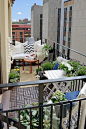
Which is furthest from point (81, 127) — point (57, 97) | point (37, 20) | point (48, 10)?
point (37, 20)

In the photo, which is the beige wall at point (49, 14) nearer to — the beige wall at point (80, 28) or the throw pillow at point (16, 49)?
the beige wall at point (80, 28)

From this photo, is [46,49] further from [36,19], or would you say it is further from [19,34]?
[36,19]

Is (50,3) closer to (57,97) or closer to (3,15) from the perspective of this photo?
(3,15)

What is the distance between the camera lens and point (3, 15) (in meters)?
2.96

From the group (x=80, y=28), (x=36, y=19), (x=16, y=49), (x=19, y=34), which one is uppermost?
(x=36, y=19)

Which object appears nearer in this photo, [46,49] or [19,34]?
[46,49]

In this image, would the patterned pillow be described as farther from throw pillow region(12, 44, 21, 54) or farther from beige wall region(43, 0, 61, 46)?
beige wall region(43, 0, 61, 46)

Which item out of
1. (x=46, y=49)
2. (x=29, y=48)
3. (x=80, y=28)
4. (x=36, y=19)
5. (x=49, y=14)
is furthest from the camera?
(x=36, y=19)

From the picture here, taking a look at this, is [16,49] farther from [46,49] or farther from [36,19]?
[36,19]

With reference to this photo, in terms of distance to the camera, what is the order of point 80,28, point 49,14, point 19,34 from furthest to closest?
point 49,14, point 80,28, point 19,34

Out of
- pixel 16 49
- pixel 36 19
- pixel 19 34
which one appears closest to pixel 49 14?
pixel 36 19

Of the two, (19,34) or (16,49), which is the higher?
(19,34)

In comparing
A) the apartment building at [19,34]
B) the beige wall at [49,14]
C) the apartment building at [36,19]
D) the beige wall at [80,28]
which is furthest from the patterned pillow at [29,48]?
the apartment building at [36,19]

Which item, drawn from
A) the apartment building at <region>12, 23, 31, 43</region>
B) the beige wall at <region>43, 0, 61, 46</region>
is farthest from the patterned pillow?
the beige wall at <region>43, 0, 61, 46</region>
